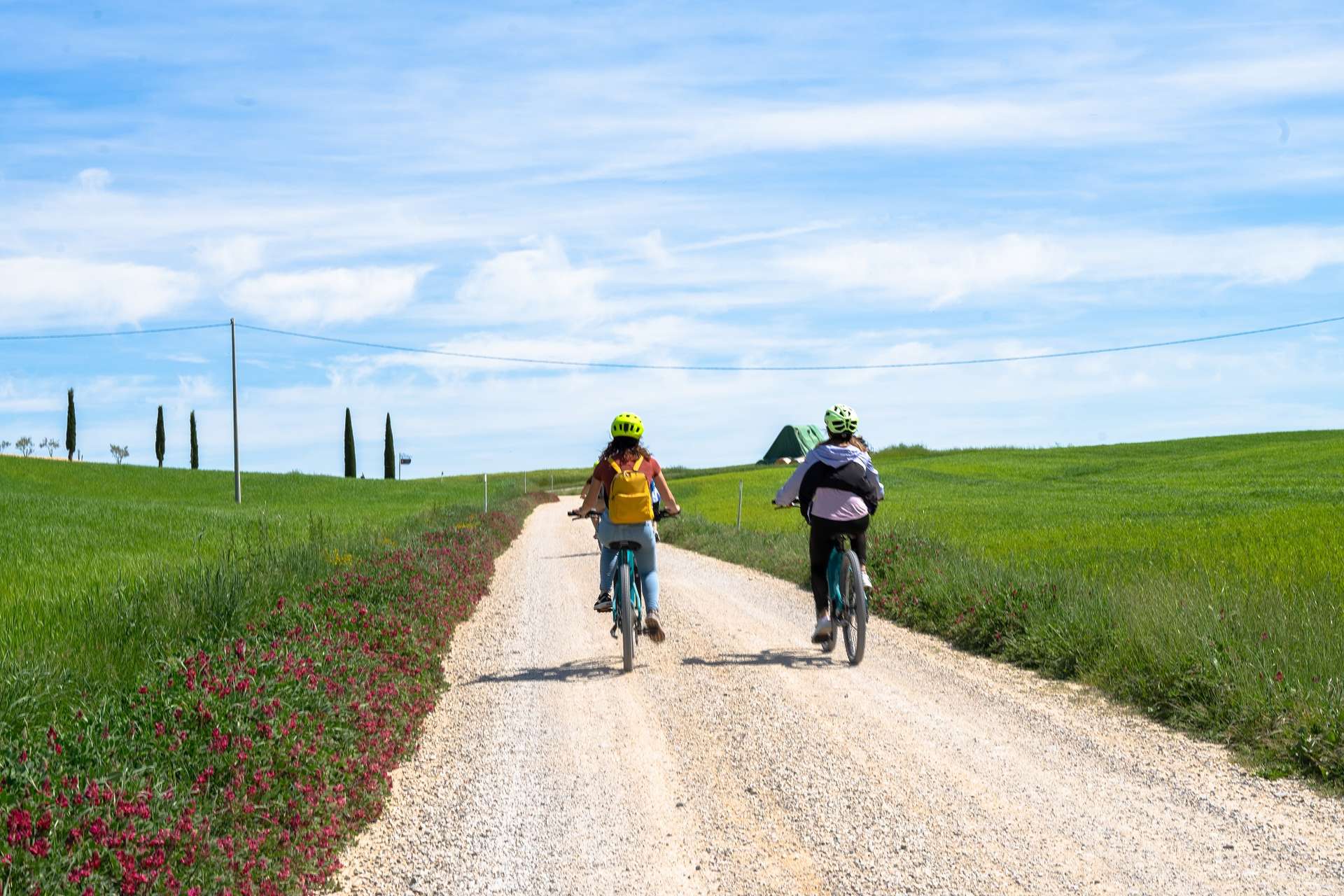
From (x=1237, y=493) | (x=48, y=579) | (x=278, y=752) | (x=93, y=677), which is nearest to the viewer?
(x=278, y=752)

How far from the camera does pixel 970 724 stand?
26.2 feet

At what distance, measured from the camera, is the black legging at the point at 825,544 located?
1051 centimetres

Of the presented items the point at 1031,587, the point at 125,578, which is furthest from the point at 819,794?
the point at 125,578

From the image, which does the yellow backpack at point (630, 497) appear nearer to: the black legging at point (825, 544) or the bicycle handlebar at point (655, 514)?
the bicycle handlebar at point (655, 514)

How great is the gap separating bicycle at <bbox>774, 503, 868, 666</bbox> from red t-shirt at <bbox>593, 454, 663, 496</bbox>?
55.1 inches

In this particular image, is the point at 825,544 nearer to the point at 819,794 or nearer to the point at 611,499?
the point at 611,499

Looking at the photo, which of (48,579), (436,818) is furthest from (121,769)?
(48,579)

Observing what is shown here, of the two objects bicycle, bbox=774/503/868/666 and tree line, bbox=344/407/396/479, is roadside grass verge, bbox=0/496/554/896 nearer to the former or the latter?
bicycle, bbox=774/503/868/666

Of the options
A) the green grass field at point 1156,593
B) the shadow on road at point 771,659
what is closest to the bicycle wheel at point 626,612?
the shadow on road at point 771,659

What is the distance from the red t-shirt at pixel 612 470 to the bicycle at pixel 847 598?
1.40 m

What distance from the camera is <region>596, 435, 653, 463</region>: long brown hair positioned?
10250mm

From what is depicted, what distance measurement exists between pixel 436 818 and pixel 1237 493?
3458 centimetres

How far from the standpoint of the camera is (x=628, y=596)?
1010 cm

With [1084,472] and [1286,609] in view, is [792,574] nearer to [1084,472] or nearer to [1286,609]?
[1286,609]
